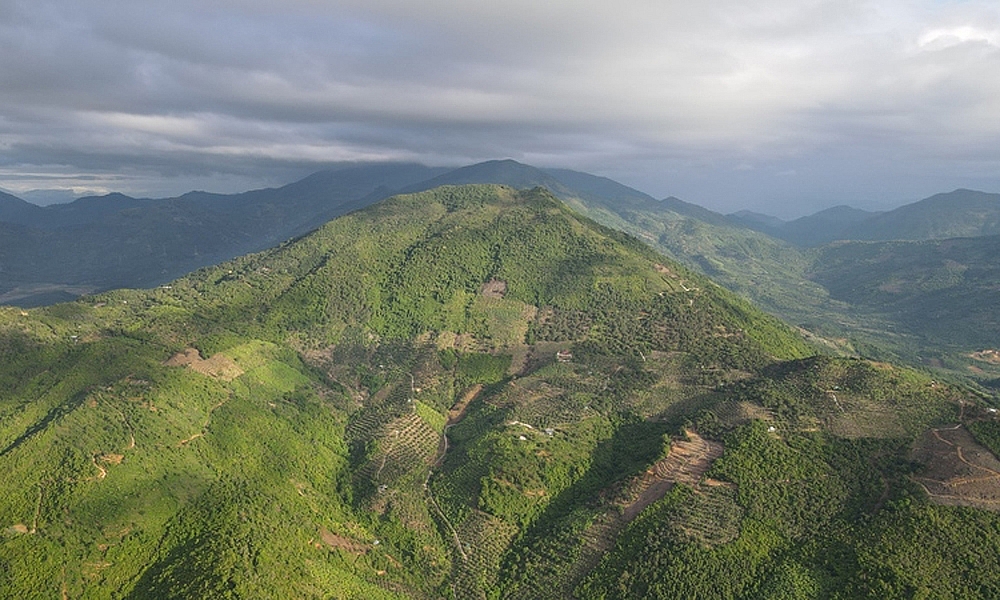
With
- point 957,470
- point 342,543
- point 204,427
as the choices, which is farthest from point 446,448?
point 957,470

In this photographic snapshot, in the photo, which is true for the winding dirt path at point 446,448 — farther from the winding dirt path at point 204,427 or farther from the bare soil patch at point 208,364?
the bare soil patch at point 208,364

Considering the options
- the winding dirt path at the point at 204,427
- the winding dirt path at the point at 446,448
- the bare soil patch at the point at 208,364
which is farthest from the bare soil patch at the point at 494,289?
the winding dirt path at the point at 204,427

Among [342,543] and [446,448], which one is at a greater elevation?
[446,448]

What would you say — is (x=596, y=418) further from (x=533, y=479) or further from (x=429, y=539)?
(x=429, y=539)

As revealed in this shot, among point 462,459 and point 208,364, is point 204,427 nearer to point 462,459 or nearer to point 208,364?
point 208,364

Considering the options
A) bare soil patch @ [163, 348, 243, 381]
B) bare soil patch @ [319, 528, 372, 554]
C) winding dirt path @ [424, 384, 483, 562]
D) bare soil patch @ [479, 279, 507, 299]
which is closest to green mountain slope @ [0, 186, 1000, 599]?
bare soil patch @ [319, 528, 372, 554]
